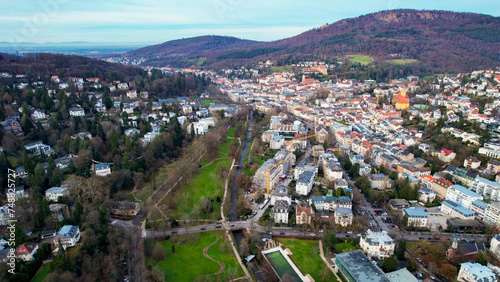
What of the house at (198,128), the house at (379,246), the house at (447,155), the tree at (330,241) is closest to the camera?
the house at (379,246)

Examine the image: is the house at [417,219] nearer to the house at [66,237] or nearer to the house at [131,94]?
the house at [66,237]

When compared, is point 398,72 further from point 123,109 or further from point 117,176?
point 117,176

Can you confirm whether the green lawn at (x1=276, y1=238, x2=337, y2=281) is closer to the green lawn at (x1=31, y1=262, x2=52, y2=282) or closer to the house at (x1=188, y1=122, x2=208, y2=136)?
the green lawn at (x1=31, y1=262, x2=52, y2=282)

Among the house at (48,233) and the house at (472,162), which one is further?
the house at (472,162)

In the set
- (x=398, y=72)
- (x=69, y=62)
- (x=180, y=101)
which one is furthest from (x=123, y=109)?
(x=398, y=72)

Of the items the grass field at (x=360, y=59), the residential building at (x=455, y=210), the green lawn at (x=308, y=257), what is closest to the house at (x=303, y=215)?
the green lawn at (x=308, y=257)

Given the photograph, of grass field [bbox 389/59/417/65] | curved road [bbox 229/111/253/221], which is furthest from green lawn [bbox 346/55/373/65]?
curved road [bbox 229/111/253/221]

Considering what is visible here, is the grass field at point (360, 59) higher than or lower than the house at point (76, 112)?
higher

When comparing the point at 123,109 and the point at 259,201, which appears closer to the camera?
the point at 259,201
